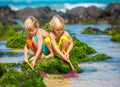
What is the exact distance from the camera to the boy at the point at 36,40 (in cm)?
1151

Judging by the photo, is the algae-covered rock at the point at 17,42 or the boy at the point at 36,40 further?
the algae-covered rock at the point at 17,42

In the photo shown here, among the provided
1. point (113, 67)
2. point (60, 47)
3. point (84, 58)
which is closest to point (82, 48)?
point (84, 58)

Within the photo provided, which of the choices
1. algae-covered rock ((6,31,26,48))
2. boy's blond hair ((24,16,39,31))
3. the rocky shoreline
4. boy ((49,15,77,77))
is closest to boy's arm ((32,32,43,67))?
boy ((49,15,77,77))

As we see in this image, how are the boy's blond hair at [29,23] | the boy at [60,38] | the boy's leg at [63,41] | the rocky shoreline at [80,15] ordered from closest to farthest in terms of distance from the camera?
1. the boy's blond hair at [29,23]
2. the boy at [60,38]
3. the boy's leg at [63,41]
4. the rocky shoreline at [80,15]

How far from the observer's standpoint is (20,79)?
360 inches

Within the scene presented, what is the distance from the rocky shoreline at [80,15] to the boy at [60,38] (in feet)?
76.2

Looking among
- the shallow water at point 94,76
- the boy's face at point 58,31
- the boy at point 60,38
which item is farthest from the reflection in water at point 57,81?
the boy's face at point 58,31

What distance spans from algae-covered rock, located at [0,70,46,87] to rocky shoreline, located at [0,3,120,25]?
25716mm

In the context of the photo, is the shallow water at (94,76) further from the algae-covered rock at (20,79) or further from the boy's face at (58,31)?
the algae-covered rock at (20,79)

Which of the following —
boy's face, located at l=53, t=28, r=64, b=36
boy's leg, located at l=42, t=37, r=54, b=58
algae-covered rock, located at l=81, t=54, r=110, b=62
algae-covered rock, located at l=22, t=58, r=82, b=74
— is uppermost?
boy's face, located at l=53, t=28, r=64, b=36

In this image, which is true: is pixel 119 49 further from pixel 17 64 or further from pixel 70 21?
pixel 70 21

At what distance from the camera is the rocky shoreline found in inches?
1603

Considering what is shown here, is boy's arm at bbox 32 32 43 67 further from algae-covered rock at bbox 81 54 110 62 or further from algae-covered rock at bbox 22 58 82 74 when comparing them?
algae-covered rock at bbox 81 54 110 62

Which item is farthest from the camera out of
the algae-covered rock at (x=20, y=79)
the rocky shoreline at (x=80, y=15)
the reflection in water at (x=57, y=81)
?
the rocky shoreline at (x=80, y=15)
